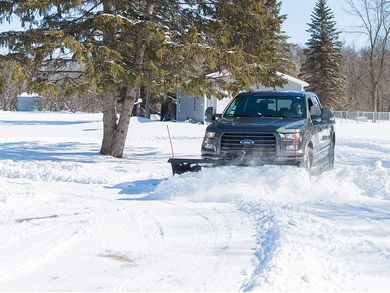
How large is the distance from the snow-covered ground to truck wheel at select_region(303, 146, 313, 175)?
413 mm

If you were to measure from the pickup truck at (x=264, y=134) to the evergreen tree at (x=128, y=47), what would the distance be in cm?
357

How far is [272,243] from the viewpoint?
207 inches

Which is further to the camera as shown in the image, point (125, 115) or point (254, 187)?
point (125, 115)

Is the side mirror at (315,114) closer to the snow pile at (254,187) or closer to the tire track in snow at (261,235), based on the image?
the snow pile at (254,187)

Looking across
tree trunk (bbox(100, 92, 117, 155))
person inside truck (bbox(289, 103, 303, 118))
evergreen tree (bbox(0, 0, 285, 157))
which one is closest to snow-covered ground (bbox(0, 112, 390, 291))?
person inside truck (bbox(289, 103, 303, 118))

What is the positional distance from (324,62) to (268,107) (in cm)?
4445

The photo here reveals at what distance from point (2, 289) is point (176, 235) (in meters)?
2.23

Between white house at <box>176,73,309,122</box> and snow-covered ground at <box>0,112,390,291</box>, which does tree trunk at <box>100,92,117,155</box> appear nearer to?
snow-covered ground at <box>0,112,390,291</box>

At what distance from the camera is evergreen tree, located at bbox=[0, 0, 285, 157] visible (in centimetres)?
1276

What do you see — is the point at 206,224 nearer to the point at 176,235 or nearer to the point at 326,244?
the point at 176,235

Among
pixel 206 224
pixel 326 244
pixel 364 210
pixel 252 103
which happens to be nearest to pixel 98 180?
pixel 252 103

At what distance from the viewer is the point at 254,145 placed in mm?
9086

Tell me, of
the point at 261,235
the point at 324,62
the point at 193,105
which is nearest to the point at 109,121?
the point at 261,235

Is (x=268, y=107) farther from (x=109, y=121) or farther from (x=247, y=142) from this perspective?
(x=109, y=121)
